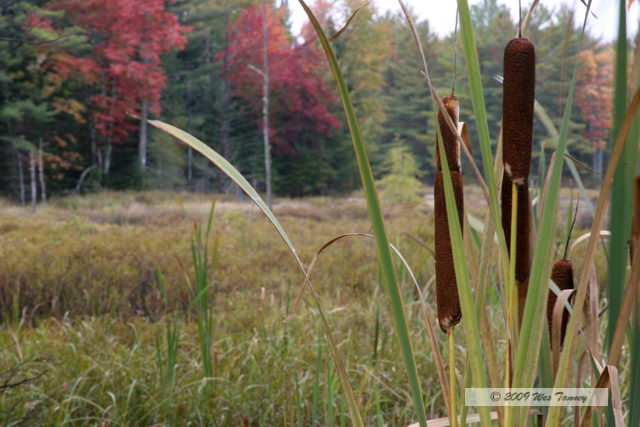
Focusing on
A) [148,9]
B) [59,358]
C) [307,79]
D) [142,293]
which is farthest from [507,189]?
[307,79]

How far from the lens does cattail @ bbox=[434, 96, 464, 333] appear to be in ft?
1.51

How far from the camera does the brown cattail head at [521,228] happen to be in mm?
421

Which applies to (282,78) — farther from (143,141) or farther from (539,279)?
(539,279)

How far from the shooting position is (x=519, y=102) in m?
0.39

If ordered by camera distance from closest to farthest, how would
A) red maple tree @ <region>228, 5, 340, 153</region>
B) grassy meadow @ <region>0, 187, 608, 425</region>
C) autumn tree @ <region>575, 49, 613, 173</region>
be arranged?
grassy meadow @ <region>0, 187, 608, 425</region> < red maple tree @ <region>228, 5, 340, 153</region> < autumn tree @ <region>575, 49, 613, 173</region>

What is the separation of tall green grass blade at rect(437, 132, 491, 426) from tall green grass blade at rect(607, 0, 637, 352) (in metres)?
0.10

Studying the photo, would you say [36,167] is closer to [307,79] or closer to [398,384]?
[307,79]

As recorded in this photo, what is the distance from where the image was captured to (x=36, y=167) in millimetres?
14805

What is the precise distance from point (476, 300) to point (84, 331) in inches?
107

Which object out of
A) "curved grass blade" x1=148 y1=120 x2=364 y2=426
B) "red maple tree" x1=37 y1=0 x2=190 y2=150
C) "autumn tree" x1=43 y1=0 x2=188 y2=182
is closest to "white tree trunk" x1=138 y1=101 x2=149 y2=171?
"autumn tree" x1=43 y1=0 x2=188 y2=182

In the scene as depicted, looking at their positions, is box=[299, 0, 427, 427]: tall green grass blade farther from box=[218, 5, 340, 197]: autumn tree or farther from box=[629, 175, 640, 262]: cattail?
box=[218, 5, 340, 197]: autumn tree

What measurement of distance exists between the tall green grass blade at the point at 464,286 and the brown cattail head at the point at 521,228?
0.18 feet

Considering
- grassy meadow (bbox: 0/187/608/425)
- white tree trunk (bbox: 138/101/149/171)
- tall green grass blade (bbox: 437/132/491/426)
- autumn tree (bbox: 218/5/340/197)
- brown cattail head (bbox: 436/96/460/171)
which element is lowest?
grassy meadow (bbox: 0/187/608/425)

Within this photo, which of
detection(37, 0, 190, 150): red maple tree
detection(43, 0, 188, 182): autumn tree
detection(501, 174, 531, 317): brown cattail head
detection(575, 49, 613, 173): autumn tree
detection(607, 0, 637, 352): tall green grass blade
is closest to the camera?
detection(607, 0, 637, 352): tall green grass blade
